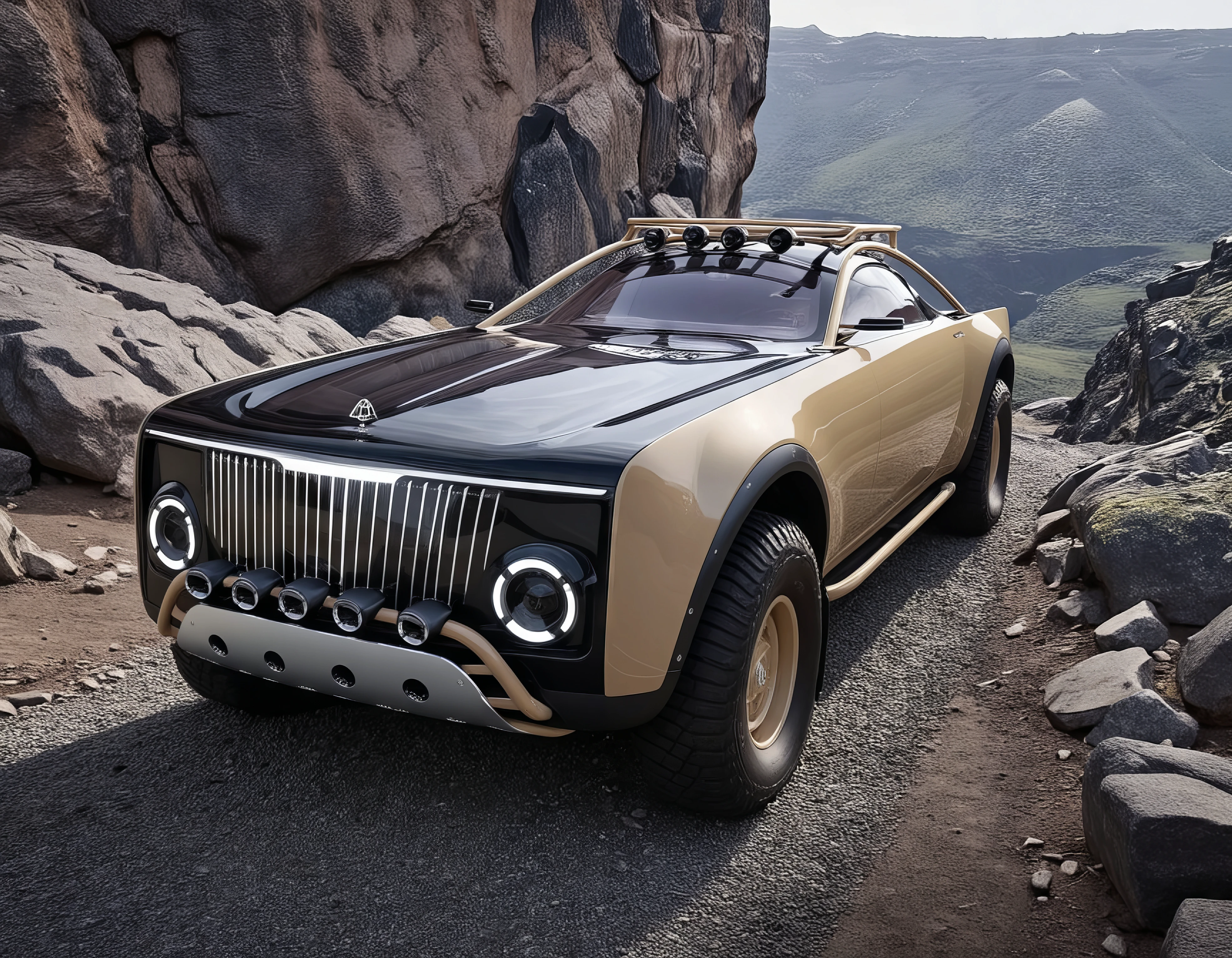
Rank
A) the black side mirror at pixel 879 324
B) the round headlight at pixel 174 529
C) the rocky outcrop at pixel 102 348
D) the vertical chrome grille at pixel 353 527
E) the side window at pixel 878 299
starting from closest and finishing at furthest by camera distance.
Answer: the vertical chrome grille at pixel 353 527
the round headlight at pixel 174 529
the black side mirror at pixel 879 324
the side window at pixel 878 299
the rocky outcrop at pixel 102 348

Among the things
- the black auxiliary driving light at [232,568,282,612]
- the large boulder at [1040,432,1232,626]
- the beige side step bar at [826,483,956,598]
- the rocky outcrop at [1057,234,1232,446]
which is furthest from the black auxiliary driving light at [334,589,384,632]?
the rocky outcrop at [1057,234,1232,446]

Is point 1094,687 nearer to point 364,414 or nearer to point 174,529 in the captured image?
point 364,414

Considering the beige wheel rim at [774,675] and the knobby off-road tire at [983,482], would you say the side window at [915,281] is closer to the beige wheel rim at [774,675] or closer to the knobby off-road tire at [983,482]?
the knobby off-road tire at [983,482]

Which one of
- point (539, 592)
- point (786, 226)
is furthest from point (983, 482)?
point (539, 592)

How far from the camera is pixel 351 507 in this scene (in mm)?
2438

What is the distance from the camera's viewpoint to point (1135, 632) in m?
3.79

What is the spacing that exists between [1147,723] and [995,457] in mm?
2703

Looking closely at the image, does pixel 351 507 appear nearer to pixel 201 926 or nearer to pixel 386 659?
pixel 386 659

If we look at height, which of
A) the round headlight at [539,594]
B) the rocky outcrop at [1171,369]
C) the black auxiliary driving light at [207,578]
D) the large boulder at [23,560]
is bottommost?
the rocky outcrop at [1171,369]

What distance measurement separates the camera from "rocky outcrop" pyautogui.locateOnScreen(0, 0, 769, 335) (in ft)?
29.9

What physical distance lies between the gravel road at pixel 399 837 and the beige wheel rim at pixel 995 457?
205 cm

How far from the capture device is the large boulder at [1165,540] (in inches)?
155

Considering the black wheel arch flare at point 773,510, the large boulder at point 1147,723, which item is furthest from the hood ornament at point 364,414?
the large boulder at point 1147,723

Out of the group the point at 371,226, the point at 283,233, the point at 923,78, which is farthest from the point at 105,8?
the point at 923,78
